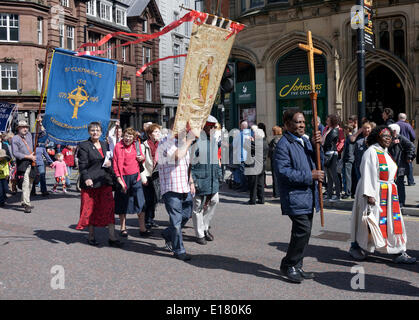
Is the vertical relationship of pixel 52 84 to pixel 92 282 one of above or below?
above

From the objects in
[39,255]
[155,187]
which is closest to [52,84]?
[155,187]

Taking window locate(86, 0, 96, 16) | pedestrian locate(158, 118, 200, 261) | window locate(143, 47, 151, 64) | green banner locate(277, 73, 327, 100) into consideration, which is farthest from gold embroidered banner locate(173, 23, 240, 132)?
window locate(143, 47, 151, 64)

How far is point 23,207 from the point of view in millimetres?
10852

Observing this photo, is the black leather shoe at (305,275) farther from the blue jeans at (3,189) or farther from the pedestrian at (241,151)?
the blue jeans at (3,189)

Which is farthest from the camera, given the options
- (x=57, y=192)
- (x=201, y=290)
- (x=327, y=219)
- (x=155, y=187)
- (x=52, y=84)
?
(x=57, y=192)

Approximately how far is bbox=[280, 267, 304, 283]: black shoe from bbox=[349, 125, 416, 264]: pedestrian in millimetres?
1233

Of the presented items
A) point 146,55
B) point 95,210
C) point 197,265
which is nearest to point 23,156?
point 95,210

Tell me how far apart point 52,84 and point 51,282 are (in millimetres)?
5870

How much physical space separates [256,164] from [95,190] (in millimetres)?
4723

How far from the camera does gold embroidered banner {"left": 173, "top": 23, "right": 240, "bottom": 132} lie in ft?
18.1

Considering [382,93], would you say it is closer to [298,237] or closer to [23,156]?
[23,156]

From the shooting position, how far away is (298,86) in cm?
1845

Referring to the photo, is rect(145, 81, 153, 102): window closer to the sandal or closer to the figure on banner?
the sandal

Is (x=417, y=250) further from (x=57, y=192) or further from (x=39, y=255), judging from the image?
(x=57, y=192)
